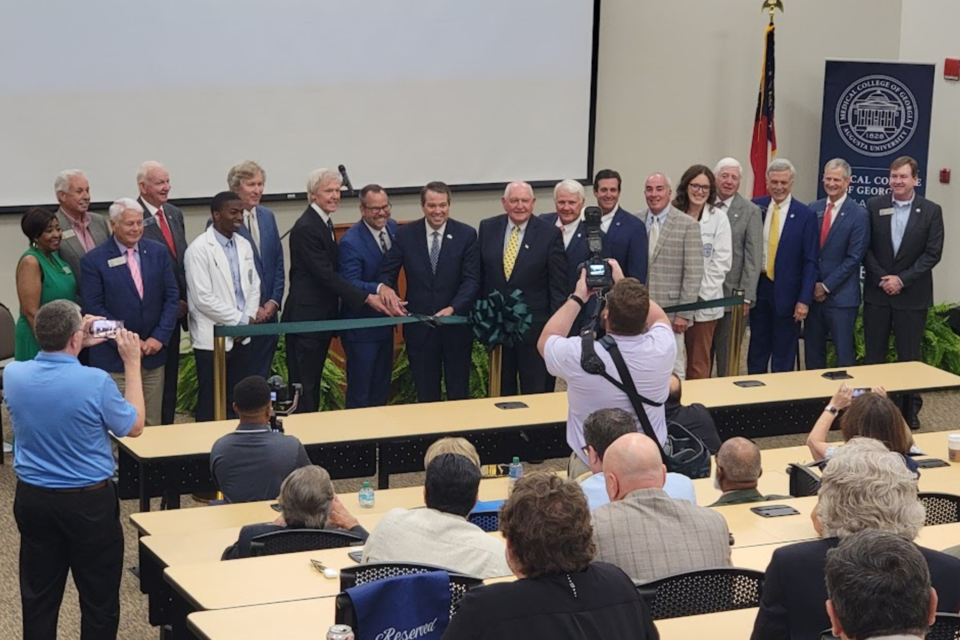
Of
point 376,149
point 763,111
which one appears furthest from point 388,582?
point 763,111

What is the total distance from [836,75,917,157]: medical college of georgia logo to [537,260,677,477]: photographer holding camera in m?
6.66

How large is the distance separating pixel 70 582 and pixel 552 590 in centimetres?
400

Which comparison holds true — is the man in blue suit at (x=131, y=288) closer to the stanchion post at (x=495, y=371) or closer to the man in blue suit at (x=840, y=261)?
the stanchion post at (x=495, y=371)

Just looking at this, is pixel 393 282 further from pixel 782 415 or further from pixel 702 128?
pixel 702 128

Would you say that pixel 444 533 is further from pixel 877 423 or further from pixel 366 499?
pixel 877 423

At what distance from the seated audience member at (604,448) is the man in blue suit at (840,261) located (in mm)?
4517

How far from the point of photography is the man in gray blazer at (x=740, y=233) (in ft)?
29.9

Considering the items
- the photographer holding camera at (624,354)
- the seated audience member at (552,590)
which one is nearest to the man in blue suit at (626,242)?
the photographer holding camera at (624,354)

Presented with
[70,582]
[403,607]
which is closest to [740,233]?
[70,582]

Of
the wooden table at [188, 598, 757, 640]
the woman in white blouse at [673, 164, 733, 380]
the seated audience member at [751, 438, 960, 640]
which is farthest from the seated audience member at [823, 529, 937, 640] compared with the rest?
the woman in white blouse at [673, 164, 733, 380]

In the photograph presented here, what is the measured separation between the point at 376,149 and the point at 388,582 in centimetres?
776

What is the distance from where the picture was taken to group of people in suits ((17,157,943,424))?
7.71 meters

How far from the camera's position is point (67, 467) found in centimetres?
495

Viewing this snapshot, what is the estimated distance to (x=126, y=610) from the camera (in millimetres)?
6191
